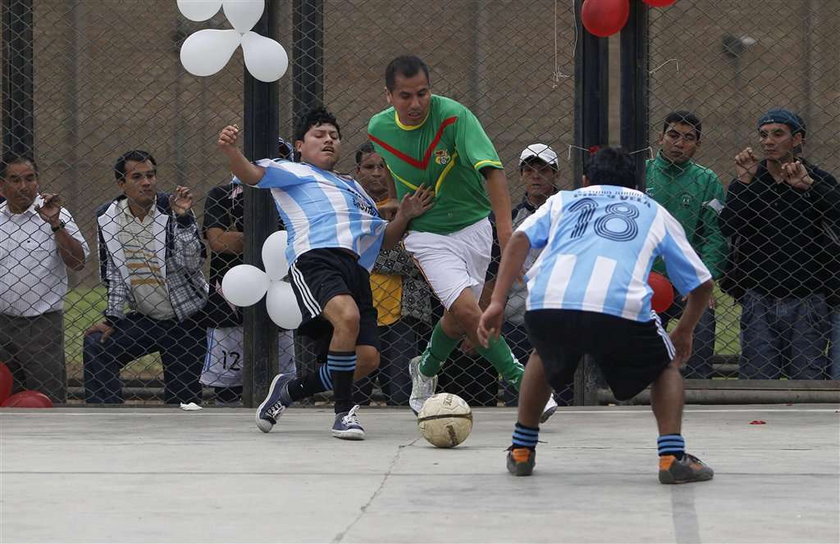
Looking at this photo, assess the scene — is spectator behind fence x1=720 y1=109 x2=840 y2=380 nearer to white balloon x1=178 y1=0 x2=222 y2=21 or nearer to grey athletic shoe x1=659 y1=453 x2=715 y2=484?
grey athletic shoe x1=659 y1=453 x2=715 y2=484

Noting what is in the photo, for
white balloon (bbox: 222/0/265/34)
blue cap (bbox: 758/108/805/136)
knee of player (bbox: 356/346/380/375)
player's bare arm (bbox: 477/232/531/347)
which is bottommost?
knee of player (bbox: 356/346/380/375)

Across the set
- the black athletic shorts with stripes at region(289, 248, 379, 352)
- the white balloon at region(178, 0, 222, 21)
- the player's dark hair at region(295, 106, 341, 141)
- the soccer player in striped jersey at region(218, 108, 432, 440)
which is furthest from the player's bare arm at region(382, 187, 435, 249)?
the white balloon at region(178, 0, 222, 21)

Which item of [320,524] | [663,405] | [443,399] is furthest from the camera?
[443,399]

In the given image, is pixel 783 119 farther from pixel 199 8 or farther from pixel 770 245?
pixel 199 8

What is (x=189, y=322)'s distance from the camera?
7578mm

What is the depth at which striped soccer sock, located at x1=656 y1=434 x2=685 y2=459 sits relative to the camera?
14.9ft

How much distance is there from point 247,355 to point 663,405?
10.9 ft

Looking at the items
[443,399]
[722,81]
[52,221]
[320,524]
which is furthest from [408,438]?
[722,81]

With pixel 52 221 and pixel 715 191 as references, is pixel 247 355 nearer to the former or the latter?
pixel 52 221

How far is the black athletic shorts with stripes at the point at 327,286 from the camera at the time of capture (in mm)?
5934

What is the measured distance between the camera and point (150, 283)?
24.7 feet

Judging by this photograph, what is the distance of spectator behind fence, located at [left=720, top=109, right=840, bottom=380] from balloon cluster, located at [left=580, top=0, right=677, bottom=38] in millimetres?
950

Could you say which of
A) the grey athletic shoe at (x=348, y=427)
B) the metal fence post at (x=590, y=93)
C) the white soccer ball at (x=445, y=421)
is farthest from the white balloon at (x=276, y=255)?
the metal fence post at (x=590, y=93)

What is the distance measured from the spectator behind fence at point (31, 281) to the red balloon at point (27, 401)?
24 cm
